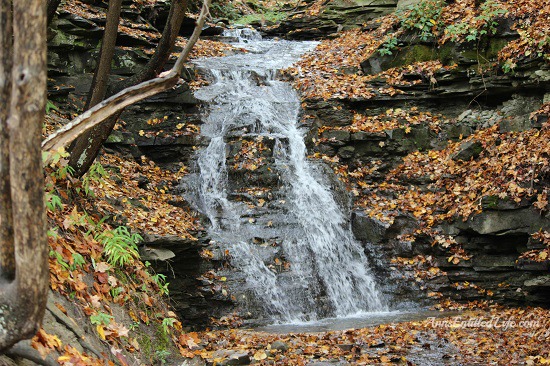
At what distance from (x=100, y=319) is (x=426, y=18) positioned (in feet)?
36.4

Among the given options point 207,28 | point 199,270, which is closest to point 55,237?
point 199,270

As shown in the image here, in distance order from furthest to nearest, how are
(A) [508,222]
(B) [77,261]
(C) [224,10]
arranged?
(C) [224,10] < (A) [508,222] < (B) [77,261]

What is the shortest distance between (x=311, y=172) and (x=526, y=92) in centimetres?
493

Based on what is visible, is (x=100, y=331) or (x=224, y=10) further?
(x=224, y=10)

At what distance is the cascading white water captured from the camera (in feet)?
29.1

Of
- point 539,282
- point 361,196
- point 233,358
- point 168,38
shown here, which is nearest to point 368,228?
point 361,196

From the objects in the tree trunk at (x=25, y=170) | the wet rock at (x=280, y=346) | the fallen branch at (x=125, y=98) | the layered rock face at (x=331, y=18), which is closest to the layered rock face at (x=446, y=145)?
the wet rock at (x=280, y=346)

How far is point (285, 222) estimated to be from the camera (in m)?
9.94

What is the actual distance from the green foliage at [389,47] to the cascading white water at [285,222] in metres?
2.54

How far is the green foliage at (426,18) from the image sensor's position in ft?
40.7

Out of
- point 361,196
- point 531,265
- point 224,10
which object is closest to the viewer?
point 531,265

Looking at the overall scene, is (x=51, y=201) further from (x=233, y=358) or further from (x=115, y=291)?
(x=233, y=358)

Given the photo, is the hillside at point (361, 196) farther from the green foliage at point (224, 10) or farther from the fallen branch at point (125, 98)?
the green foliage at point (224, 10)

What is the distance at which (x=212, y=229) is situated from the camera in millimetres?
9734
